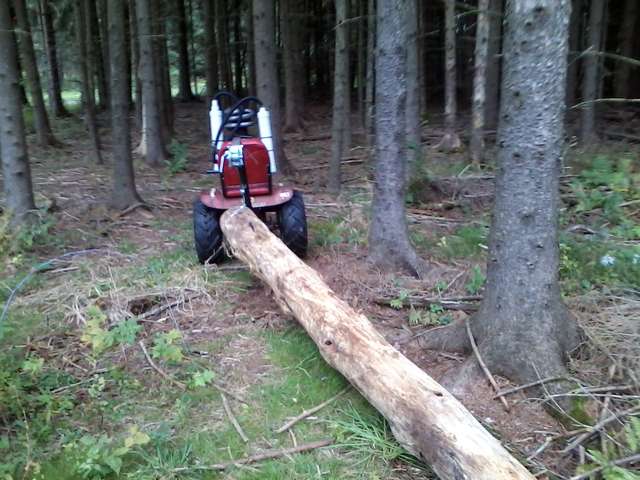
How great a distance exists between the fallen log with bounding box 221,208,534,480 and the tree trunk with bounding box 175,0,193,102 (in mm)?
17478

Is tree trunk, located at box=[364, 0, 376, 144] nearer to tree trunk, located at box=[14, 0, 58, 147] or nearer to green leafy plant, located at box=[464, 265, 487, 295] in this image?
green leafy plant, located at box=[464, 265, 487, 295]

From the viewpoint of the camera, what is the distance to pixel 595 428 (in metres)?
3.31

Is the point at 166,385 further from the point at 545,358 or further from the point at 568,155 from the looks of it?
the point at 568,155

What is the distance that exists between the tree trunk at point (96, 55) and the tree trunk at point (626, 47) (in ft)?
48.1

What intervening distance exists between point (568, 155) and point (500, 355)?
7848mm

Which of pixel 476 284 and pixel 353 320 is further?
pixel 476 284

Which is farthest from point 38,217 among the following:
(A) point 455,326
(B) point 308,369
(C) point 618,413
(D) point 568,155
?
(D) point 568,155

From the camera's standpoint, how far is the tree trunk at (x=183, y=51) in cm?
2102

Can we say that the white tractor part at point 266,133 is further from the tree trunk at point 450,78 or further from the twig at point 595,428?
the tree trunk at point 450,78

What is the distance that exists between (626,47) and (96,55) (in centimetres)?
1764

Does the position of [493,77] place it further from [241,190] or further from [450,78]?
[241,190]

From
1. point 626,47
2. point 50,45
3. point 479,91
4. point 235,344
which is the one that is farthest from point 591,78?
point 50,45

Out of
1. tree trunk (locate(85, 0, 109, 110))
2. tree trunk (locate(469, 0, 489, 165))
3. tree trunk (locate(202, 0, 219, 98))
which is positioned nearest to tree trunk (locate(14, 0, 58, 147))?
tree trunk (locate(85, 0, 109, 110))

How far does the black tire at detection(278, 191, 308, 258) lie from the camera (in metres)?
6.17
